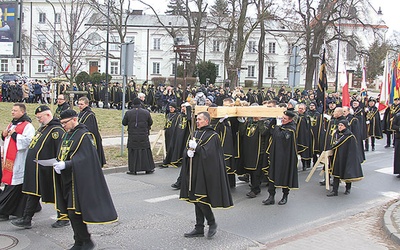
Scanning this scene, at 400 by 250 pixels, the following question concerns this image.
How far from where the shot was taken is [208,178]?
739cm

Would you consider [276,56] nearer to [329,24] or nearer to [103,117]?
[329,24]

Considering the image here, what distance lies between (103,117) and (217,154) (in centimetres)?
1745

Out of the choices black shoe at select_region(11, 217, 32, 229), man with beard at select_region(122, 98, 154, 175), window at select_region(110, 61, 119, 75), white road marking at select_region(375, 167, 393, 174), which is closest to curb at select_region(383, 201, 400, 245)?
white road marking at select_region(375, 167, 393, 174)

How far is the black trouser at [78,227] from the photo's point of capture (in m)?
6.28

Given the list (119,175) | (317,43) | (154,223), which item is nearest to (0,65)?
(317,43)

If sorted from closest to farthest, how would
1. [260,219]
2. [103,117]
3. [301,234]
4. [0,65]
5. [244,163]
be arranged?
[301,234]
[260,219]
[244,163]
[103,117]
[0,65]

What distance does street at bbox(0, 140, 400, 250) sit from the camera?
732cm

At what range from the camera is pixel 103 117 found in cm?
2420

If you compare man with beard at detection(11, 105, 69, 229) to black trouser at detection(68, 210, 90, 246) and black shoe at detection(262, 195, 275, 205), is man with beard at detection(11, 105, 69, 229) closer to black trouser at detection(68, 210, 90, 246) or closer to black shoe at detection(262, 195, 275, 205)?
black trouser at detection(68, 210, 90, 246)

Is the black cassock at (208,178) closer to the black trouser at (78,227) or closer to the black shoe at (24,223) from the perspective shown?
the black trouser at (78,227)

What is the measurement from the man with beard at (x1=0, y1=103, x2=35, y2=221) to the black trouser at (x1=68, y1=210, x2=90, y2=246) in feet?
6.51

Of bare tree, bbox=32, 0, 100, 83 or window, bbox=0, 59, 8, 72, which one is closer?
bare tree, bbox=32, 0, 100, 83

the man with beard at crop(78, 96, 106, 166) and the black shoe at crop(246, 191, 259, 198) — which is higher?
the man with beard at crop(78, 96, 106, 166)

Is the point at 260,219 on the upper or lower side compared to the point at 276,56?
lower
